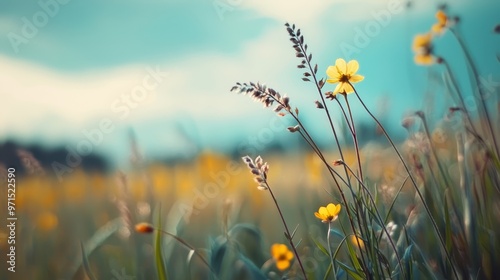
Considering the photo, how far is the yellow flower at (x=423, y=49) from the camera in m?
1.37

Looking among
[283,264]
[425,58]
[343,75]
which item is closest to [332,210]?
[343,75]

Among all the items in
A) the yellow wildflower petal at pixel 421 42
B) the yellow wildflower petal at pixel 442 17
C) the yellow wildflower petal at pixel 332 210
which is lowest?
the yellow wildflower petal at pixel 332 210

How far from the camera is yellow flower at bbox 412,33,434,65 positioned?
137 cm

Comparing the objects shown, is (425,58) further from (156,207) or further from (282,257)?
Result: (156,207)

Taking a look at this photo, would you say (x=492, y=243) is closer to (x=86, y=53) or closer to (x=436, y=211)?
(x=436, y=211)

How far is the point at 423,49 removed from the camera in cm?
137

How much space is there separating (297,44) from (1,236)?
1.32 meters

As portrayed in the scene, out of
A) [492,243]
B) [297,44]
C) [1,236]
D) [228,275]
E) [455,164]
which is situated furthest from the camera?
[1,236]

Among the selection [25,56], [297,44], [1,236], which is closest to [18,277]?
[1,236]

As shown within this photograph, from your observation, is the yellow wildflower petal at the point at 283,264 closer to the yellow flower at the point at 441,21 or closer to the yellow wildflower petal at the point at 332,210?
the yellow wildflower petal at the point at 332,210

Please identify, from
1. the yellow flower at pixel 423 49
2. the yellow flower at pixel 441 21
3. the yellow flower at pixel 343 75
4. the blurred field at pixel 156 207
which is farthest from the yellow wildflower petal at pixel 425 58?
the yellow flower at pixel 343 75

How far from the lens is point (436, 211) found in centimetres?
123

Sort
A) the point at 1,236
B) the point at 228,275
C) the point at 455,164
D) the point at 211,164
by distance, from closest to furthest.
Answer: the point at 228,275, the point at 455,164, the point at 1,236, the point at 211,164

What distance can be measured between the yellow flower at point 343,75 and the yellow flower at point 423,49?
0.46 metres
